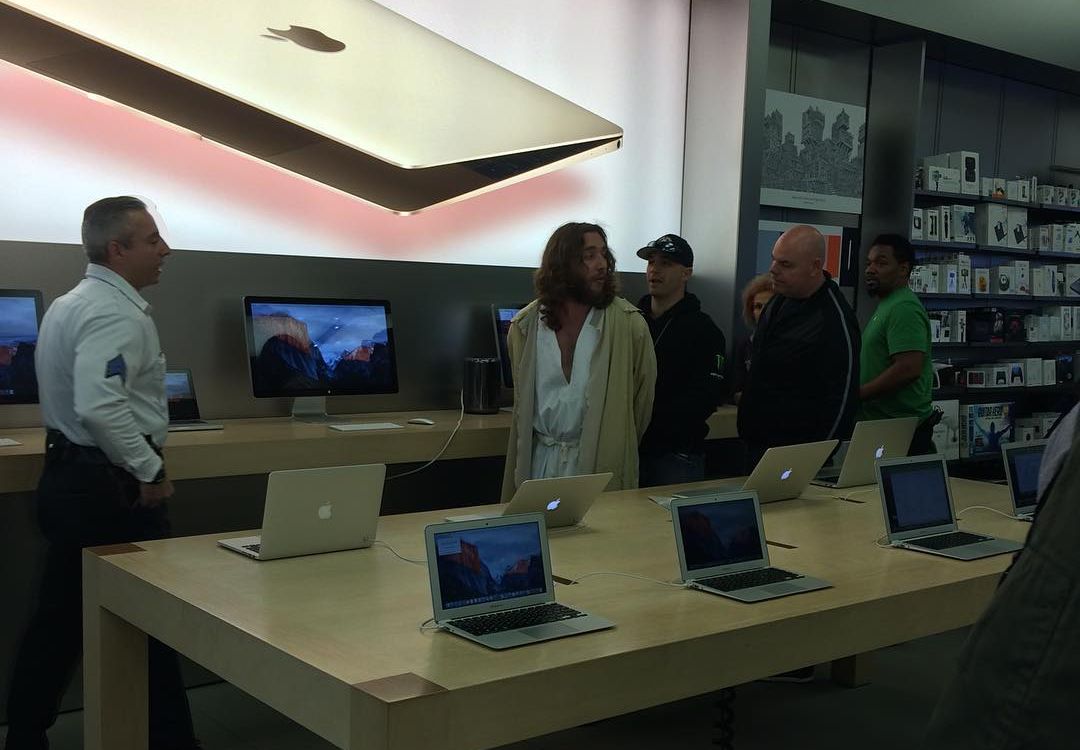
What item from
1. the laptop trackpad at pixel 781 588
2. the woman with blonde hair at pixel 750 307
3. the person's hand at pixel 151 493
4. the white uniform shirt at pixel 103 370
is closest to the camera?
the laptop trackpad at pixel 781 588

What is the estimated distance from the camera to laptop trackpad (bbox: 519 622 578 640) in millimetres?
1879

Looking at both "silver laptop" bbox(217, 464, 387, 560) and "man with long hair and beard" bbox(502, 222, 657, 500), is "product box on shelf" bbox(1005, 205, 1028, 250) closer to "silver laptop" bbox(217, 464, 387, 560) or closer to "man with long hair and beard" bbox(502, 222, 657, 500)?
"man with long hair and beard" bbox(502, 222, 657, 500)

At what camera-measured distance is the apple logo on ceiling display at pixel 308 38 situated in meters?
4.14

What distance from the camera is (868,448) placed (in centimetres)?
364

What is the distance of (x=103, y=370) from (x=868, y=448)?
2.33 meters

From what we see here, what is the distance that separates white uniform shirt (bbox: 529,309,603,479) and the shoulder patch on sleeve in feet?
4.16

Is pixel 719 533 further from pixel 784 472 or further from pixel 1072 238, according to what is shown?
pixel 1072 238

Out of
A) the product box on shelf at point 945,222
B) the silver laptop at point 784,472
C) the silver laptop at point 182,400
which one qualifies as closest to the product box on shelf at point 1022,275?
the product box on shelf at point 945,222

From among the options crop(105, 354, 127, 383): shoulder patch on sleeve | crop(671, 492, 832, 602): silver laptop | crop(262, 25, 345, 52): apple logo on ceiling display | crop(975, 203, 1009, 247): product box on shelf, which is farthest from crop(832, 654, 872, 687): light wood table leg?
crop(975, 203, 1009, 247): product box on shelf

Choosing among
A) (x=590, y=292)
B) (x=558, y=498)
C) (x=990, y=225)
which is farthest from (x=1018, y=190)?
(x=558, y=498)

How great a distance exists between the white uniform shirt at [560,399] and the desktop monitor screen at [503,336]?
3.84ft

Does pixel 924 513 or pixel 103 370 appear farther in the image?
pixel 924 513

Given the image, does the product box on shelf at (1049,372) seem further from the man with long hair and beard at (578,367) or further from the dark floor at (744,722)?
the man with long hair and beard at (578,367)

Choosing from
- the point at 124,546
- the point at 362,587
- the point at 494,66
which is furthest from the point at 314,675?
the point at 494,66
